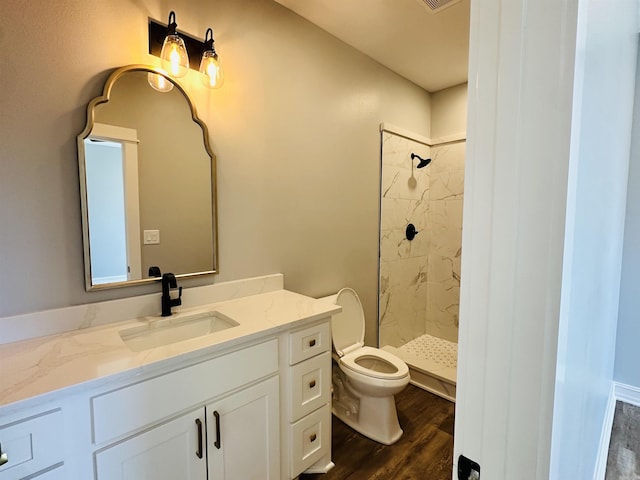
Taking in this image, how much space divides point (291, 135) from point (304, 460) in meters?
1.74

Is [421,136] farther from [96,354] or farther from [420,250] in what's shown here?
[96,354]

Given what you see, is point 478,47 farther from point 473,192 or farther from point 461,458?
point 461,458

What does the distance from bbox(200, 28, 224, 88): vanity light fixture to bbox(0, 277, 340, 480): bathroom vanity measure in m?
1.04

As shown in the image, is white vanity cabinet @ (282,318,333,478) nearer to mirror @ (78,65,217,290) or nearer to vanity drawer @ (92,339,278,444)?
vanity drawer @ (92,339,278,444)

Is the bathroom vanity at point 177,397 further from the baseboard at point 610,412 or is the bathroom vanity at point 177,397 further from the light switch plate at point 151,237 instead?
the baseboard at point 610,412

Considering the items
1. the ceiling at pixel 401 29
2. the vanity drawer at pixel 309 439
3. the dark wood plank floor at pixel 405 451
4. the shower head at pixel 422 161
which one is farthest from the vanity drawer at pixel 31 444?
the shower head at pixel 422 161

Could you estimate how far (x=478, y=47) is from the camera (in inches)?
17.1

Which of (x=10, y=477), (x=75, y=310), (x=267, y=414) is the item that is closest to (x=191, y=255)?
(x=75, y=310)

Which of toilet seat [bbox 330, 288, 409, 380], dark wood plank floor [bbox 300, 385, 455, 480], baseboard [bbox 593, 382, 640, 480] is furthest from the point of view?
toilet seat [bbox 330, 288, 409, 380]

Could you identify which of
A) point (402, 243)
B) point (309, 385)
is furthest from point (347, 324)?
point (402, 243)

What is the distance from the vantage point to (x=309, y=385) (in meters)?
1.48

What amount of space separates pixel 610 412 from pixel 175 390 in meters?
2.62

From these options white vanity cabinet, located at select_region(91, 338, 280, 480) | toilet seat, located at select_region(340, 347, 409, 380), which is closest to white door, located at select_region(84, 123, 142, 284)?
white vanity cabinet, located at select_region(91, 338, 280, 480)

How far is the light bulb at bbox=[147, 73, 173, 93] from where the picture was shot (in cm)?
138
